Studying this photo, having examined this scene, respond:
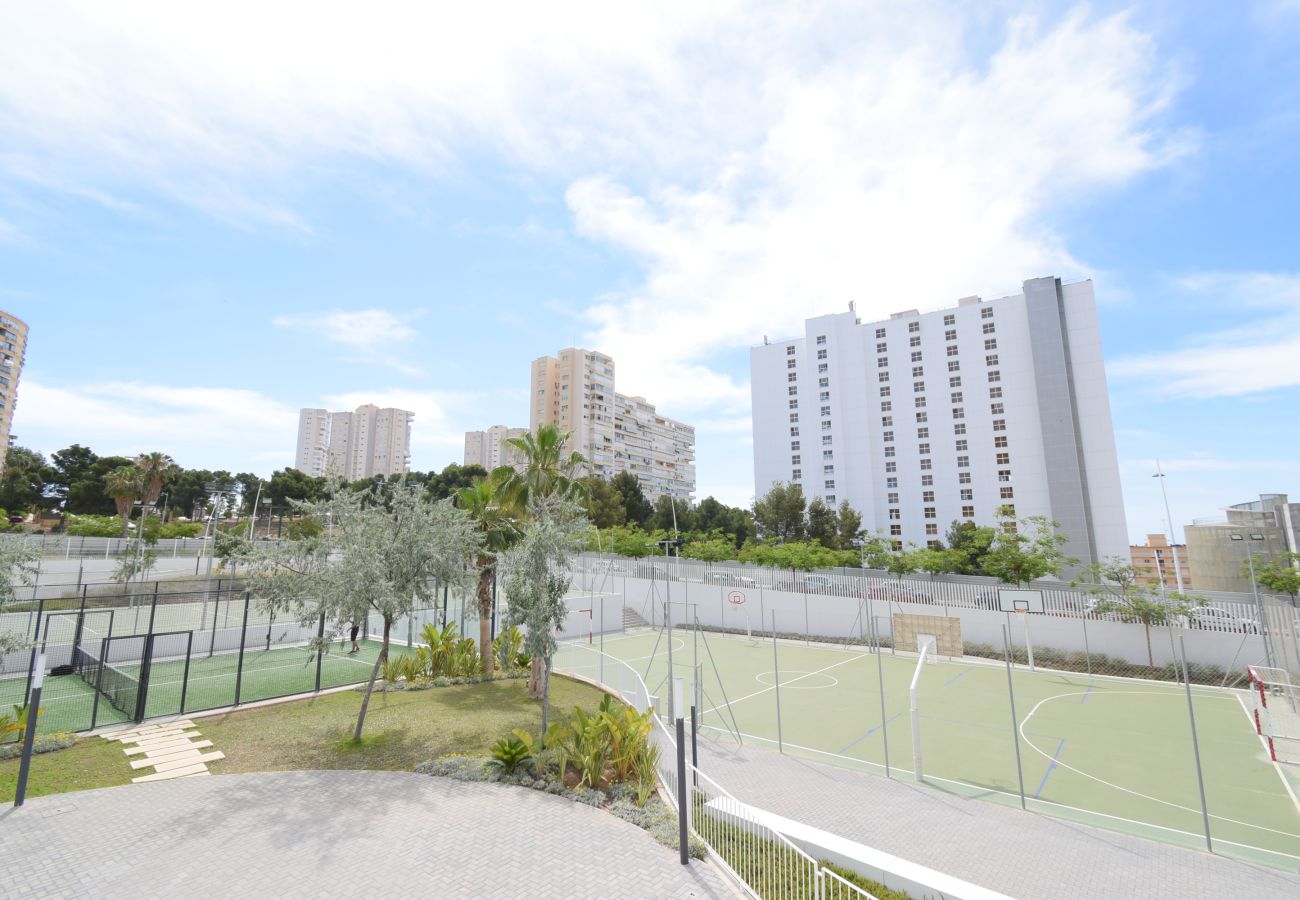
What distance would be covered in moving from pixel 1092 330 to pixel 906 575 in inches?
1770

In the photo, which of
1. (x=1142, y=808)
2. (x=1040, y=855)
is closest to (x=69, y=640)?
(x=1040, y=855)

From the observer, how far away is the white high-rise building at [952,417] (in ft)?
208

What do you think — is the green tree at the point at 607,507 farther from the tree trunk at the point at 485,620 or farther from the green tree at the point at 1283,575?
the green tree at the point at 1283,575

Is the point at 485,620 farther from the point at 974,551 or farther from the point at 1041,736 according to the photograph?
the point at 974,551

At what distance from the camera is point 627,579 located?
39406mm

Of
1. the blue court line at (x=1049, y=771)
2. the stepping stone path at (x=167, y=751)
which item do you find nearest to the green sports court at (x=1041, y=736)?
the blue court line at (x=1049, y=771)

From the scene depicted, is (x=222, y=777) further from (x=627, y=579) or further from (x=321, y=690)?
(x=627, y=579)

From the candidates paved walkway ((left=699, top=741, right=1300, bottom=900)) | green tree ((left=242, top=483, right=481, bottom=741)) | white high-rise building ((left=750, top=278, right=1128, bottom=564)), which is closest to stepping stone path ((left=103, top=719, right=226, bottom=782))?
green tree ((left=242, top=483, right=481, bottom=741))

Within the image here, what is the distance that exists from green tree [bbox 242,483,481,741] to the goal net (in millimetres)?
19306

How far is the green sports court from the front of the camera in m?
11.3

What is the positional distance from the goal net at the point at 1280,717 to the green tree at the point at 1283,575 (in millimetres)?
10740

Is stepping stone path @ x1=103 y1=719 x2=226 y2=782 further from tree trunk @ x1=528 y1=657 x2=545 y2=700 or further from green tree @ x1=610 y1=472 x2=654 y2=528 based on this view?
green tree @ x1=610 y1=472 x2=654 y2=528

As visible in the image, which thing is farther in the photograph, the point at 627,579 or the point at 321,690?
the point at 627,579

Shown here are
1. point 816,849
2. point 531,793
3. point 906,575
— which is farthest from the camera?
point 906,575
